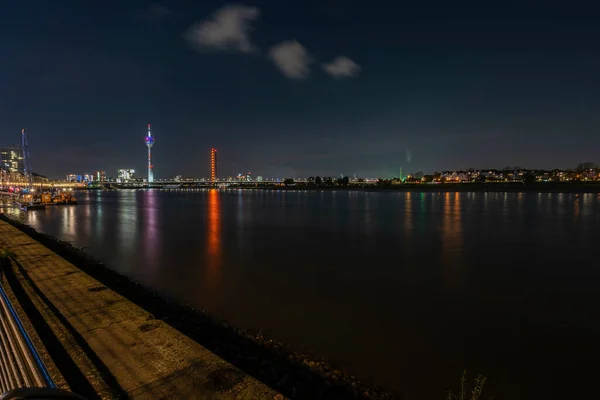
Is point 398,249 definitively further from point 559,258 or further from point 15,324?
point 15,324

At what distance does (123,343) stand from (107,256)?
569 inches

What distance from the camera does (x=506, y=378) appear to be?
6457 mm

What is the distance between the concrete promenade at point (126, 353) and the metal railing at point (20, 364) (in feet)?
2.64

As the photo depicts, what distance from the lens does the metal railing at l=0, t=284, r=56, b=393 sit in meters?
3.14

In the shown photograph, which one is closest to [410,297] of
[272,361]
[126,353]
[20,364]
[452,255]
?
[272,361]

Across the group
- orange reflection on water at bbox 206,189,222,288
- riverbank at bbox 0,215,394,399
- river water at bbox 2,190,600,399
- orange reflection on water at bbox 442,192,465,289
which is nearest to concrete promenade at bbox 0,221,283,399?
riverbank at bbox 0,215,394,399

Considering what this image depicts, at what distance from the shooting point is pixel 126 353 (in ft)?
16.1

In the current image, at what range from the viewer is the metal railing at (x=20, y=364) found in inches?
123

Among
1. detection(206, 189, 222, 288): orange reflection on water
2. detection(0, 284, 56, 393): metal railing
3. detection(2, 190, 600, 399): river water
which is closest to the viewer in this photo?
detection(0, 284, 56, 393): metal railing

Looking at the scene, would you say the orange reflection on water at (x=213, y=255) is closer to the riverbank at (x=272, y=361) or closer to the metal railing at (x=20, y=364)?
the riverbank at (x=272, y=361)

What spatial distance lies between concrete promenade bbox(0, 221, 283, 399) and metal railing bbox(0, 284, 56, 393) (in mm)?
803

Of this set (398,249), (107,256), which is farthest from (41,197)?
(398,249)

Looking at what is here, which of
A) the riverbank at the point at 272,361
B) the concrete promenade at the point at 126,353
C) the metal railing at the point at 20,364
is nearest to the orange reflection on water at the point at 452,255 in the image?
the riverbank at the point at 272,361

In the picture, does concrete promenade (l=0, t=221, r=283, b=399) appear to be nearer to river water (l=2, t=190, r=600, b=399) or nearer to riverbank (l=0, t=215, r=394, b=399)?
riverbank (l=0, t=215, r=394, b=399)
